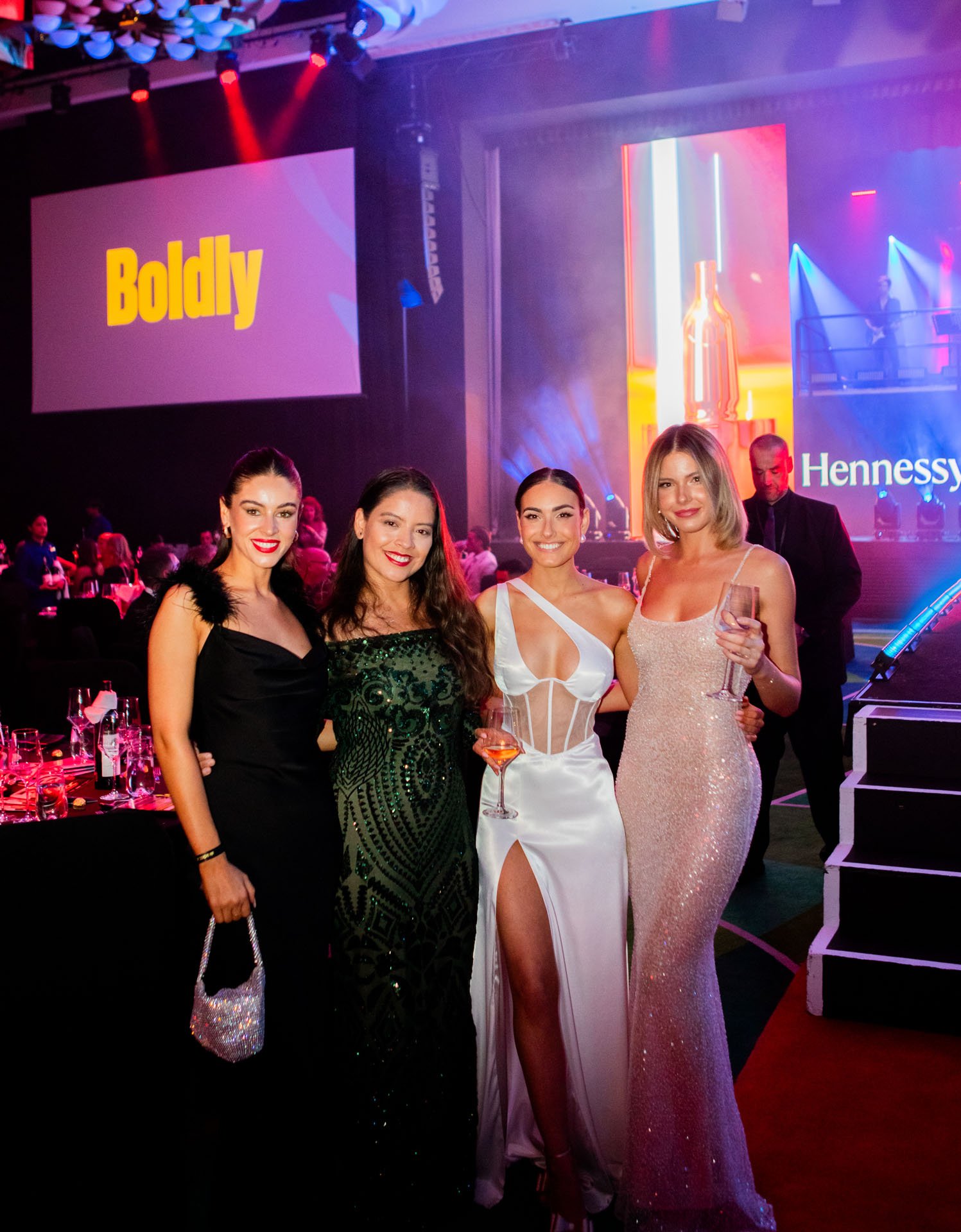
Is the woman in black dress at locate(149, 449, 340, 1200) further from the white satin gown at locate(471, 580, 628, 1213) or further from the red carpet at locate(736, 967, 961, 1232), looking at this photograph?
the red carpet at locate(736, 967, 961, 1232)

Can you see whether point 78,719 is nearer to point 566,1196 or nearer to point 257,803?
point 257,803

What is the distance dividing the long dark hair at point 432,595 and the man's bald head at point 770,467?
2.48 meters

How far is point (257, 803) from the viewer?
6.72ft

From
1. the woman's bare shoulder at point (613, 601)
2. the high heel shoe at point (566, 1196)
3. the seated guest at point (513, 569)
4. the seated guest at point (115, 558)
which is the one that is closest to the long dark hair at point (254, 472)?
the woman's bare shoulder at point (613, 601)

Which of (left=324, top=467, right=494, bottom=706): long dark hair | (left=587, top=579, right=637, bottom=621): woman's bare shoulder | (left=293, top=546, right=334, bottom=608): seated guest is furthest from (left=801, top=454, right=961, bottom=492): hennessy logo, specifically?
(left=324, top=467, right=494, bottom=706): long dark hair

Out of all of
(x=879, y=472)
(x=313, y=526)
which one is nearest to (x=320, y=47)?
(x=313, y=526)

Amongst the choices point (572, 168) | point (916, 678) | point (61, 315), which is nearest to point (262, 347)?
point (61, 315)

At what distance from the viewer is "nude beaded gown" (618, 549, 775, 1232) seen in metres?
2.10

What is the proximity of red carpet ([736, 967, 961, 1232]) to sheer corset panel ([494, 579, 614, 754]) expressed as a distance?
3.71ft

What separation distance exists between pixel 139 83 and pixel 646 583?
36.3 feet

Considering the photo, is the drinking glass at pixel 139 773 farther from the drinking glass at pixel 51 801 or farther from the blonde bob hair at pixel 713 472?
the blonde bob hair at pixel 713 472

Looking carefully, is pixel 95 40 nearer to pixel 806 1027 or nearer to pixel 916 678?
pixel 916 678

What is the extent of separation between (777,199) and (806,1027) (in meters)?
10.1

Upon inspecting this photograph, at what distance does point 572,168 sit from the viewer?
11.8m
